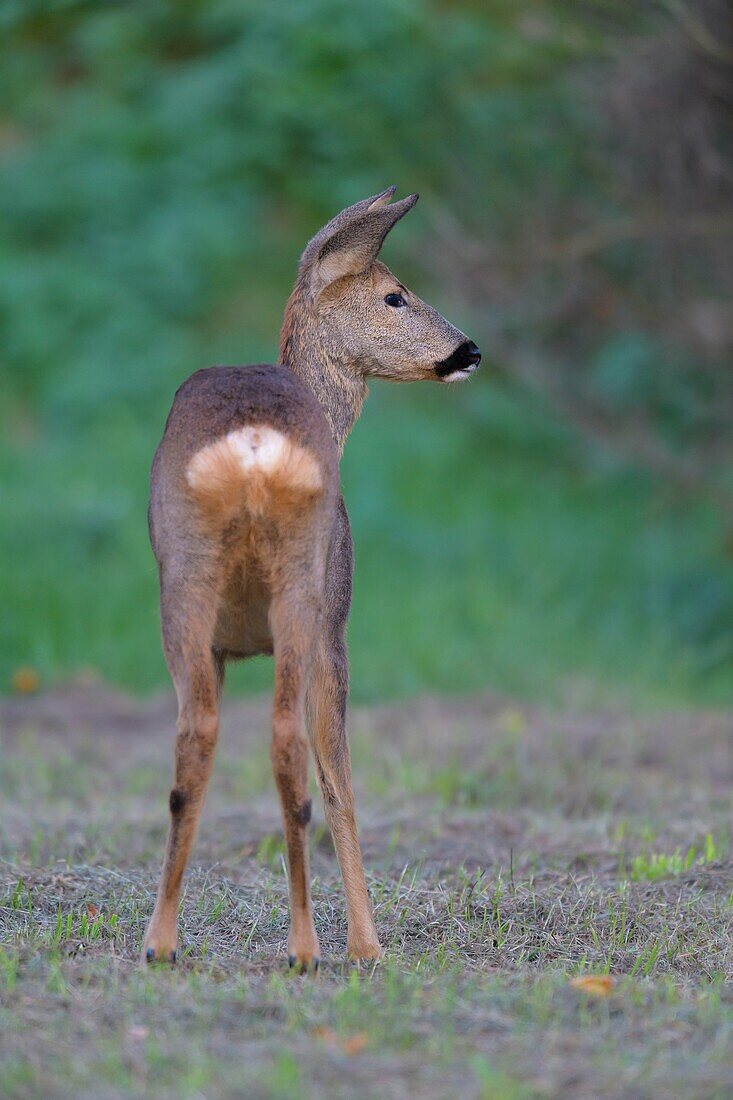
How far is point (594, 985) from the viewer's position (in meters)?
4.20

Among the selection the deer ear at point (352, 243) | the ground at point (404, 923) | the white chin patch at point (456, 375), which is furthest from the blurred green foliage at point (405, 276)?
the deer ear at point (352, 243)

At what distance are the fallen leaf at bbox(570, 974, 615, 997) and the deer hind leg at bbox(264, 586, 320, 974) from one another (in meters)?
0.71

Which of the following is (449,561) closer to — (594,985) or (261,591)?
(261,591)

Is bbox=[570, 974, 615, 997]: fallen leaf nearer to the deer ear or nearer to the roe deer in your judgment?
the roe deer

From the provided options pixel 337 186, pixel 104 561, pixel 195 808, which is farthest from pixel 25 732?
pixel 337 186

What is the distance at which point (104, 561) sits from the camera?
39.8 feet

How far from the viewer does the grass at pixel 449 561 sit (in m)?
11.0

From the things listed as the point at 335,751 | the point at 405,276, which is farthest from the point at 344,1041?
Result: the point at 405,276

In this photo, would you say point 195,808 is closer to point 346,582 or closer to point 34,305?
point 346,582

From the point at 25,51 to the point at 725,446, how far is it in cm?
815

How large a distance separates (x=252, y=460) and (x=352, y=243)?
4.41 ft

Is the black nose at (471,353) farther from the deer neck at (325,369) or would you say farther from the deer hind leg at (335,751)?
the deer hind leg at (335,751)

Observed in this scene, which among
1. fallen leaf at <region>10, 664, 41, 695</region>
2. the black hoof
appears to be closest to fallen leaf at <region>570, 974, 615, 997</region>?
the black hoof

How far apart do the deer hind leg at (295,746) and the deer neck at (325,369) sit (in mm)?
1084
